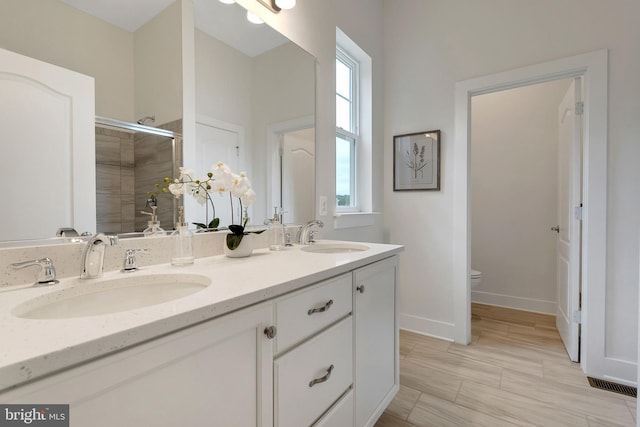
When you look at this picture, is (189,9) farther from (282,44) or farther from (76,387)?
(76,387)

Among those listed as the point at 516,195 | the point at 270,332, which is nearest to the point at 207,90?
the point at 270,332

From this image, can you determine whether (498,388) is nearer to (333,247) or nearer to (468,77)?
(333,247)

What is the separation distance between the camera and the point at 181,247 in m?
1.09

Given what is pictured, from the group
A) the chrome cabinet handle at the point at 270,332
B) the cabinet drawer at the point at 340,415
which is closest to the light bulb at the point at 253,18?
the chrome cabinet handle at the point at 270,332

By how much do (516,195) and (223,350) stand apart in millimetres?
3389

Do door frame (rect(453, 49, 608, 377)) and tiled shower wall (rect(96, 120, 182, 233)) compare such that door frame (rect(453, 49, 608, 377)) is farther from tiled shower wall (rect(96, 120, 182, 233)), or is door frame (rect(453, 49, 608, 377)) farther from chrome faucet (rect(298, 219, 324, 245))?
tiled shower wall (rect(96, 120, 182, 233))

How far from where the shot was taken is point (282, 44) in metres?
1.68

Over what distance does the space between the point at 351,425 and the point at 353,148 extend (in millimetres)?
2001

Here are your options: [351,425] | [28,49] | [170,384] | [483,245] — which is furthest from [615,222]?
[28,49]

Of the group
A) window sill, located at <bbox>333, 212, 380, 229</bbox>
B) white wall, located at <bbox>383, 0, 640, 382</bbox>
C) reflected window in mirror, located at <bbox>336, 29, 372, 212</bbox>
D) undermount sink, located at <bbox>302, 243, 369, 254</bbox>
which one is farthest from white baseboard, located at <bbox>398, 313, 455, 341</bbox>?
undermount sink, located at <bbox>302, 243, 369, 254</bbox>

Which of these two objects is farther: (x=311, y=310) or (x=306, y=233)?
(x=306, y=233)

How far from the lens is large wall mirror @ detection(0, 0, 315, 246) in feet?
2.88

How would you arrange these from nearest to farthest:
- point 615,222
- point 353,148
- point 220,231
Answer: point 220,231, point 615,222, point 353,148

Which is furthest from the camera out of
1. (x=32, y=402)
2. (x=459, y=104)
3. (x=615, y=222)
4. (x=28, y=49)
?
(x=459, y=104)
